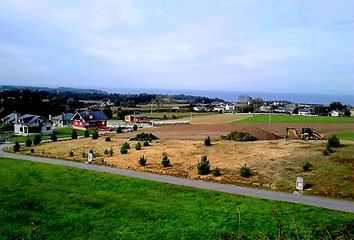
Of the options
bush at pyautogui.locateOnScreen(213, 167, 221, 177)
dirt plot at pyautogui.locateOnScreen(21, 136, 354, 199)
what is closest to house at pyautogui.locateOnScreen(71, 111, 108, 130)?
dirt plot at pyautogui.locateOnScreen(21, 136, 354, 199)

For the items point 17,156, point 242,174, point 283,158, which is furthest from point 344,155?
point 17,156

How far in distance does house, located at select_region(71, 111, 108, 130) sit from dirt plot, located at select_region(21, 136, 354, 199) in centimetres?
3436

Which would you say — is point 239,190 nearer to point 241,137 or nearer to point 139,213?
point 139,213

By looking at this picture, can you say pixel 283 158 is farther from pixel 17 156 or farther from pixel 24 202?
pixel 17 156

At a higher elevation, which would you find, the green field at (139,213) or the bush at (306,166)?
the bush at (306,166)

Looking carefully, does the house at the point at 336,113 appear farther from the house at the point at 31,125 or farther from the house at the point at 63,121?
the house at the point at 31,125

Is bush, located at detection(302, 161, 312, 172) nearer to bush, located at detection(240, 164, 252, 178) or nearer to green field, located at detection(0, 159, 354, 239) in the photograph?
bush, located at detection(240, 164, 252, 178)

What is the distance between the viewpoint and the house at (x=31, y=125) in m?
72.6

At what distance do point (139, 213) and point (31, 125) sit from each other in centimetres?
5587

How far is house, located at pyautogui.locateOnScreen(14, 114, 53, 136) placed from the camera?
72.6 m

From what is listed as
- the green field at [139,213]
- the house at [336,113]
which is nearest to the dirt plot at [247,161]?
the green field at [139,213]

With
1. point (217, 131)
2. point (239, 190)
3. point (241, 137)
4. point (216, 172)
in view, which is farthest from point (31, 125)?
point (239, 190)

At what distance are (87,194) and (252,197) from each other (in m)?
11.0

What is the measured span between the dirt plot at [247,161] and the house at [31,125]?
24.7 m
